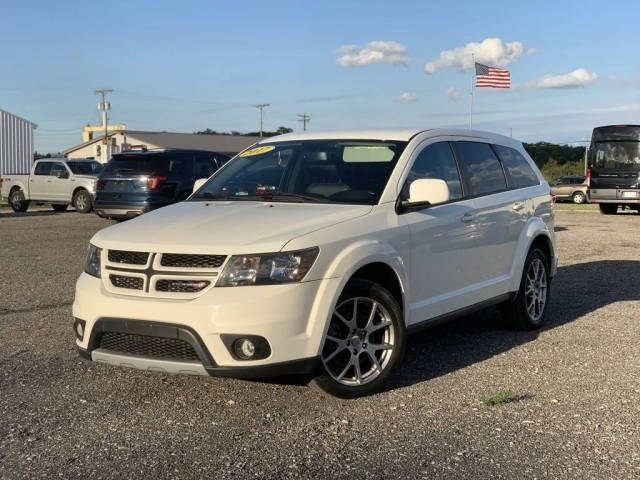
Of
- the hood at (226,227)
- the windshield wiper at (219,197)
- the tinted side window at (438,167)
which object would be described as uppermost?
the tinted side window at (438,167)

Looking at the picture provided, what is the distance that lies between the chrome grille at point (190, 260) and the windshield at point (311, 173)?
1.19 meters

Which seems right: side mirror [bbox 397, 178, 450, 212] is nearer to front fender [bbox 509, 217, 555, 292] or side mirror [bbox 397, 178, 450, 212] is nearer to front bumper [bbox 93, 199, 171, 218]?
front fender [bbox 509, 217, 555, 292]

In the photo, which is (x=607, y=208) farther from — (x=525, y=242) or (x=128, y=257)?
(x=128, y=257)

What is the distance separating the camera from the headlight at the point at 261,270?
4316mm

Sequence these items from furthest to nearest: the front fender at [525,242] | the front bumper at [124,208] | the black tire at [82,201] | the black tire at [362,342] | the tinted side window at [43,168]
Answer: the tinted side window at [43,168]
the black tire at [82,201]
the front bumper at [124,208]
the front fender at [525,242]
the black tire at [362,342]

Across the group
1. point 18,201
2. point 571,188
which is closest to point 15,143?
point 18,201

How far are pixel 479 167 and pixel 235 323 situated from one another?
308 cm

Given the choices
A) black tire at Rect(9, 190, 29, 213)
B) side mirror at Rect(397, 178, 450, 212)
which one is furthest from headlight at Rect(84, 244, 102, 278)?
black tire at Rect(9, 190, 29, 213)

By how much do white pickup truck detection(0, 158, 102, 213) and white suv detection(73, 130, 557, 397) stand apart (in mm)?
19360

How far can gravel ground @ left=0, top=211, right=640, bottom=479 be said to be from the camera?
3.81 m

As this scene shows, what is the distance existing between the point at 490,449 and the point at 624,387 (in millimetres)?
1629

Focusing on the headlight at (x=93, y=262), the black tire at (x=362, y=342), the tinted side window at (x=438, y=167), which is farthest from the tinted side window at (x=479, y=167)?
the headlight at (x=93, y=262)

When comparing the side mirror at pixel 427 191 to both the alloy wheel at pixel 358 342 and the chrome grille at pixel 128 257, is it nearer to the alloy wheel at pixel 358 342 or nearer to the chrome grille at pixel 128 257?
the alloy wheel at pixel 358 342

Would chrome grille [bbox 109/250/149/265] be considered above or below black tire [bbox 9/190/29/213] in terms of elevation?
above
